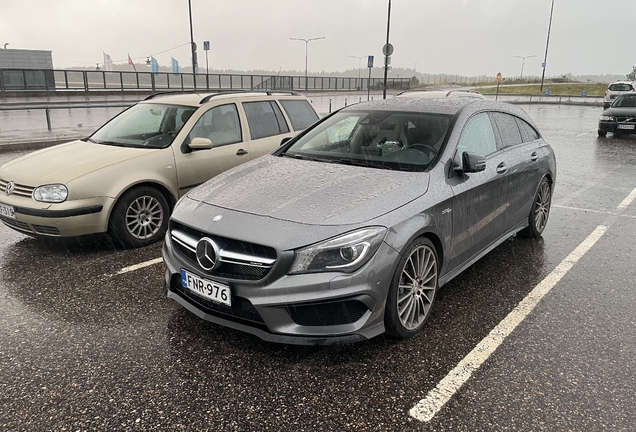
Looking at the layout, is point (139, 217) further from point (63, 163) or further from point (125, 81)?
point (125, 81)

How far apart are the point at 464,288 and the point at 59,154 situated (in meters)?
4.39

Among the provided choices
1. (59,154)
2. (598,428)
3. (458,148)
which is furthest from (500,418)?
(59,154)

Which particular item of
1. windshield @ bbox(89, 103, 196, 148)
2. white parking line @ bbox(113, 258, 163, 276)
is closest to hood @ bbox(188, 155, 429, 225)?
white parking line @ bbox(113, 258, 163, 276)

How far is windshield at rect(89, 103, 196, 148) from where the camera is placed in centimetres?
568

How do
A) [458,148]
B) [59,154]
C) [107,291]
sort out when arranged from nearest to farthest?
[458,148], [107,291], [59,154]

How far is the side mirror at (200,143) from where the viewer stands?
541 cm

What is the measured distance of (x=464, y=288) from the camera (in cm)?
440

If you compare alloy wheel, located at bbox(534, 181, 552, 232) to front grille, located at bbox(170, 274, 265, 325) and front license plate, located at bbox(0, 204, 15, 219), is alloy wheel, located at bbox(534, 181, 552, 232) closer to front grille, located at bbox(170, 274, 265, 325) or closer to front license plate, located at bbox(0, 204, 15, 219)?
front grille, located at bbox(170, 274, 265, 325)

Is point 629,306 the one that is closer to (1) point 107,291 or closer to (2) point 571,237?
(2) point 571,237

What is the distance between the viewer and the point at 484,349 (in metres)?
3.37

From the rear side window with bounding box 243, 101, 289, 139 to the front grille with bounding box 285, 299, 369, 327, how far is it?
383 centimetres

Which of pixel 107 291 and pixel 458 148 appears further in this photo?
pixel 107 291

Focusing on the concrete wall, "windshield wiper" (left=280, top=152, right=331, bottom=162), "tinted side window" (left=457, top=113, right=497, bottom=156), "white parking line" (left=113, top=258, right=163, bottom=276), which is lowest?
"white parking line" (left=113, top=258, right=163, bottom=276)

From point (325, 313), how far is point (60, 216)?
3079mm
